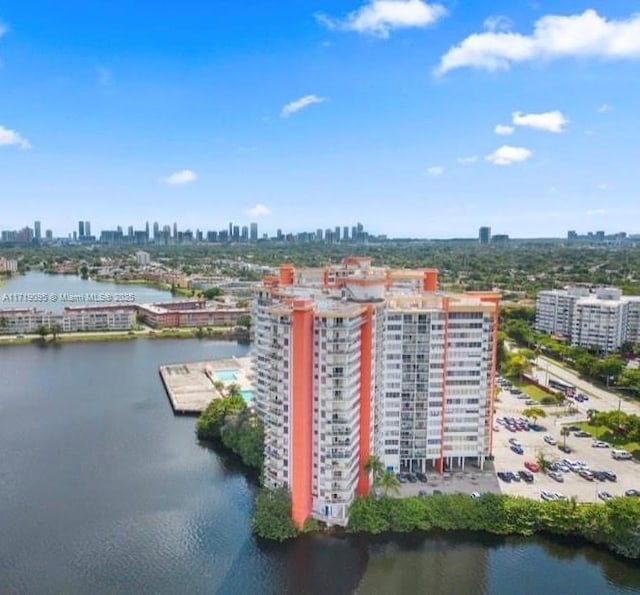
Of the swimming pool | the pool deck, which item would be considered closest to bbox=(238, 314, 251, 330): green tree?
the pool deck

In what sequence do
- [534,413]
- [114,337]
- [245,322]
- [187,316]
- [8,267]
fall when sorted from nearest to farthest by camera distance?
[534,413] < [114,337] < [245,322] < [187,316] < [8,267]

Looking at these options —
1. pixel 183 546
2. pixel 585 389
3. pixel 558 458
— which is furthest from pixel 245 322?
pixel 183 546

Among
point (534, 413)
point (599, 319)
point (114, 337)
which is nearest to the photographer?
point (534, 413)

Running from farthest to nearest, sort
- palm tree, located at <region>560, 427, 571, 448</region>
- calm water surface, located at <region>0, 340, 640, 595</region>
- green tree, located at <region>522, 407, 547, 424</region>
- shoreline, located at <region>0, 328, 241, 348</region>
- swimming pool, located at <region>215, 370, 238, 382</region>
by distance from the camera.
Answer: shoreline, located at <region>0, 328, 241, 348</region> → swimming pool, located at <region>215, 370, 238, 382</region> → green tree, located at <region>522, 407, 547, 424</region> → palm tree, located at <region>560, 427, 571, 448</region> → calm water surface, located at <region>0, 340, 640, 595</region>

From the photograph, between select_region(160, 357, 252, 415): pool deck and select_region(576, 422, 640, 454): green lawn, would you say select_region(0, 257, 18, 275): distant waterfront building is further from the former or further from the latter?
select_region(576, 422, 640, 454): green lawn

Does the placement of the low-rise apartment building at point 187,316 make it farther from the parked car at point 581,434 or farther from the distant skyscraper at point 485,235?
the distant skyscraper at point 485,235

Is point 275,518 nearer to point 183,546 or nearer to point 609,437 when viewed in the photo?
point 183,546

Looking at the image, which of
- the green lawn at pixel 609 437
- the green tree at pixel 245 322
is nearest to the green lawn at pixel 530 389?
the green lawn at pixel 609 437
